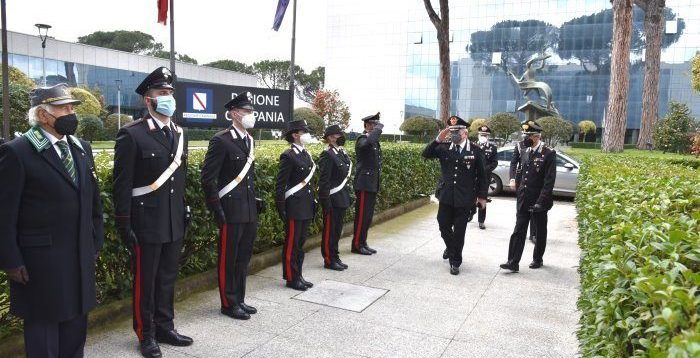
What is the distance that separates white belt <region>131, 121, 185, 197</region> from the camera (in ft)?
12.6

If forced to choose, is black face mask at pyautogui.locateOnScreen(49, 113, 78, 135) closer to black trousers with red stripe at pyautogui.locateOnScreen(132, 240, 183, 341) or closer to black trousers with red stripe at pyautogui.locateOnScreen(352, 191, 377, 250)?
black trousers with red stripe at pyautogui.locateOnScreen(132, 240, 183, 341)

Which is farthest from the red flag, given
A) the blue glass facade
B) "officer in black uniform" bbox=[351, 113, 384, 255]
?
the blue glass facade

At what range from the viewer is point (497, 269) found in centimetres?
695

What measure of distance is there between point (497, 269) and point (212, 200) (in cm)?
411

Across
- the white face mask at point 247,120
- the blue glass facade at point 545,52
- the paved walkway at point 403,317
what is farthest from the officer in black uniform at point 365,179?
the blue glass facade at point 545,52

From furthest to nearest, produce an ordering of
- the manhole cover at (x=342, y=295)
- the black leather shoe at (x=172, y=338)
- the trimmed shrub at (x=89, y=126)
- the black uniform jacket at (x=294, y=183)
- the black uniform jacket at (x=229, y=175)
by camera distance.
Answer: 1. the trimmed shrub at (x=89, y=126)
2. the black uniform jacket at (x=294, y=183)
3. the manhole cover at (x=342, y=295)
4. the black uniform jacket at (x=229, y=175)
5. the black leather shoe at (x=172, y=338)

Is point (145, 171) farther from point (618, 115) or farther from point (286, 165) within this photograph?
point (618, 115)

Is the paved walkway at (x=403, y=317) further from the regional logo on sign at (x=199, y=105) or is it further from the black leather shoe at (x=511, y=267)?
the regional logo on sign at (x=199, y=105)

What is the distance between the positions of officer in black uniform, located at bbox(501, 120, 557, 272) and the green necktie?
523 centimetres

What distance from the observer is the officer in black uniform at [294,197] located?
550 cm

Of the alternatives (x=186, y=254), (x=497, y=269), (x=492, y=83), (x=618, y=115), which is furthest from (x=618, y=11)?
(x=492, y=83)

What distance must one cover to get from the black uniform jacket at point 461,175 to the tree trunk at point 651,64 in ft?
59.6

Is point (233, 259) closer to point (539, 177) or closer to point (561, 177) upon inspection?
point (539, 177)

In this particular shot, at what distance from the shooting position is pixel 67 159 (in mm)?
3090
